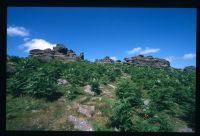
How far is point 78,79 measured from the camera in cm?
1048

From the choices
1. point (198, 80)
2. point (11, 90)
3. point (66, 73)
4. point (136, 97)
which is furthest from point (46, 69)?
point (198, 80)

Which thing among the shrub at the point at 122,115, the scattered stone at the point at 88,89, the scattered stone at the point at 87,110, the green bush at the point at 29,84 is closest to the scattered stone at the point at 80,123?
the scattered stone at the point at 87,110

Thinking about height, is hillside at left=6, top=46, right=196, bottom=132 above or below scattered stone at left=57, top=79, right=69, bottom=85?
below

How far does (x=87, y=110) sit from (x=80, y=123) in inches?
28.9

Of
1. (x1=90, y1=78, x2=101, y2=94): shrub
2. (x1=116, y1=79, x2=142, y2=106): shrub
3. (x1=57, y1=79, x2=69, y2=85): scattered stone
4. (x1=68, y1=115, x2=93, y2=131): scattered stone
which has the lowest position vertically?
(x1=68, y1=115, x2=93, y2=131): scattered stone

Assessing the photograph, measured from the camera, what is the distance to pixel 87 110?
745 centimetres

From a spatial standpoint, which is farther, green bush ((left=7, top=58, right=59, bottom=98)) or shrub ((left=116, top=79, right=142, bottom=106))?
green bush ((left=7, top=58, right=59, bottom=98))

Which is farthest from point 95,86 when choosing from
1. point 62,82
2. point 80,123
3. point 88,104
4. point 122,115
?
point 122,115

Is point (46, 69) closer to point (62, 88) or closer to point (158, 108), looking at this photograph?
point (62, 88)

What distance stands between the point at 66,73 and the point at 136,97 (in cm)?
409

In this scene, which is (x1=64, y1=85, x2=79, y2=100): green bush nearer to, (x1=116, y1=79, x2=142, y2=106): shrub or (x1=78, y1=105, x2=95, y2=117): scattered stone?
(x1=78, y1=105, x2=95, y2=117): scattered stone

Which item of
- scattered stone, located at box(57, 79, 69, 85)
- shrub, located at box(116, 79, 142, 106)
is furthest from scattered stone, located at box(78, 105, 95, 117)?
scattered stone, located at box(57, 79, 69, 85)

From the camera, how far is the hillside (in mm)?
6551

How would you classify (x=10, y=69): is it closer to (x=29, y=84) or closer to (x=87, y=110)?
(x=29, y=84)
